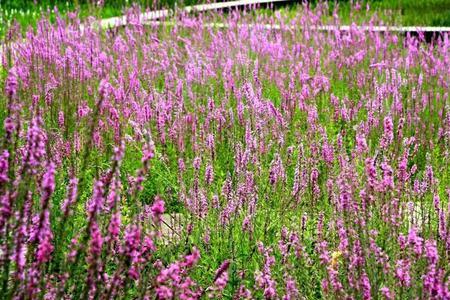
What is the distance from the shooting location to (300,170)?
11.6ft

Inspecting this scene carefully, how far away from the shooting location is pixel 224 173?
4.53 metres

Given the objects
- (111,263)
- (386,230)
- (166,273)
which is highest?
(166,273)

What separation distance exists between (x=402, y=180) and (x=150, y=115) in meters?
1.82

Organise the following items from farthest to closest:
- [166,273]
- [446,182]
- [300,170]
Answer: [446,182] < [300,170] < [166,273]

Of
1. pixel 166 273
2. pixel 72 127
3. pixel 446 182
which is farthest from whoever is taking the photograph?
pixel 72 127

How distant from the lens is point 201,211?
10.4ft

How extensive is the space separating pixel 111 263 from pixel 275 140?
5.24ft

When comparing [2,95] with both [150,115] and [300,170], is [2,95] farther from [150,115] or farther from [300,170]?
[300,170]

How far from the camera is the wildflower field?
6.50 ft

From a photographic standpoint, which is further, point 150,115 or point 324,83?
point 324,83

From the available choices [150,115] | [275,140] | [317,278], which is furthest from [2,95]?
[317,278]

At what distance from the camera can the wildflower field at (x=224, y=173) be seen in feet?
6.50

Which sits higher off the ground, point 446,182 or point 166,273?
point 166,273

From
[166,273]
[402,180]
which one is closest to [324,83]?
[402,180]
